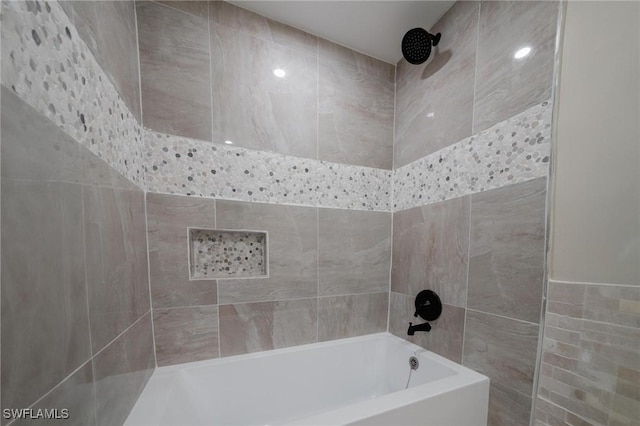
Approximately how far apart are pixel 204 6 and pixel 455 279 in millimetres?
1913

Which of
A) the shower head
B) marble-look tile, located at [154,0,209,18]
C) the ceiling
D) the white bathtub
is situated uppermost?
the ceiling


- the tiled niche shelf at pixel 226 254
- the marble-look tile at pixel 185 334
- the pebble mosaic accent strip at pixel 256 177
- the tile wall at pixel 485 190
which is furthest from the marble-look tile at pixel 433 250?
the marble-look tile at pixel 185 334

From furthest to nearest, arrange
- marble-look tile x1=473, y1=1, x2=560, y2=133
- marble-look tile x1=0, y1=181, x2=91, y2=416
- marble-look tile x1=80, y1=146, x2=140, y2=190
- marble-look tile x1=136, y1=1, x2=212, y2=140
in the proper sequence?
marble-look tile x1=136, y1=1, x2=212, y2=140, marble-look tile x1=473, y1=1, x2=560, y2=133, marble-look tile x1=80, y1=146, x2=140, y2=190, marble-look tile x1=0, y1=181, x2=91, y2=416

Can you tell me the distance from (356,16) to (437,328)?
5.92 feet

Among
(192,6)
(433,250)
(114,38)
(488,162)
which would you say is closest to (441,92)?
(488,162)

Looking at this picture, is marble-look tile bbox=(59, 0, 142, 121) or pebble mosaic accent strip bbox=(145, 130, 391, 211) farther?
pebble mosaic accent strip bbox=(145, 130, 391, 211)

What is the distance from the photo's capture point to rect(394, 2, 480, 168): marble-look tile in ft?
3.62

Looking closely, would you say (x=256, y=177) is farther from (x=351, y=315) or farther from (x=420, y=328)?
(x=420, y=328)

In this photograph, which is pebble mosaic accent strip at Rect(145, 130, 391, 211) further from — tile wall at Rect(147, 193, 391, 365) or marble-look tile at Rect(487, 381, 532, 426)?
marble-look tile at Rect(487, 381, 532, 426)

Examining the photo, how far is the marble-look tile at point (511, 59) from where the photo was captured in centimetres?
81

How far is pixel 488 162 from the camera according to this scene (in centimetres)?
100

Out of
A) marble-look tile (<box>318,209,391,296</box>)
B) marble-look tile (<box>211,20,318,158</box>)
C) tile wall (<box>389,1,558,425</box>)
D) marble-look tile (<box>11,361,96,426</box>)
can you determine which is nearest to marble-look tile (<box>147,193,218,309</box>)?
marble-look tile (<box>211,20,318,158</box>)

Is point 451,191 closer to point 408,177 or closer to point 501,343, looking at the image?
point 408,177

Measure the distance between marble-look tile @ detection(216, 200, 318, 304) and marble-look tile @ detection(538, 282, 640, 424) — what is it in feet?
3.43
